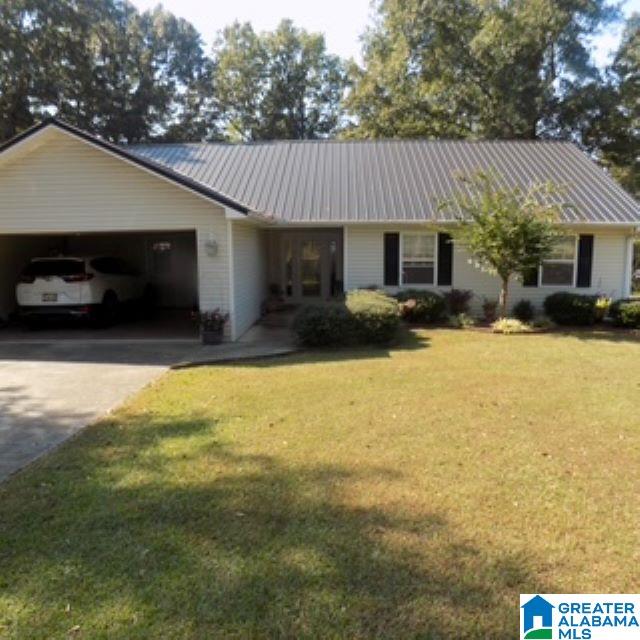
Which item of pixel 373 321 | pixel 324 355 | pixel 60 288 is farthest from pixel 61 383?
pixel 373 321

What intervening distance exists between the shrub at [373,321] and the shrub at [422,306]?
2.62 metres

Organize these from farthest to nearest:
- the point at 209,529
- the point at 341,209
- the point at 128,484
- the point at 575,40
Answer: the point at 575,40
the point at 341,209
the point at 128,484
the point at 209,529

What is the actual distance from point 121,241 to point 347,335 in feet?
35.7

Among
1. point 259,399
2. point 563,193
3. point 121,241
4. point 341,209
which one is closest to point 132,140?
point 121,241

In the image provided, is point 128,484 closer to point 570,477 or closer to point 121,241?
point 570,477

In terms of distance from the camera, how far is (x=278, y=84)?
121 ft

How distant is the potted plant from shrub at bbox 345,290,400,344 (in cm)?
263

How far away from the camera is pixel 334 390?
23.8ft

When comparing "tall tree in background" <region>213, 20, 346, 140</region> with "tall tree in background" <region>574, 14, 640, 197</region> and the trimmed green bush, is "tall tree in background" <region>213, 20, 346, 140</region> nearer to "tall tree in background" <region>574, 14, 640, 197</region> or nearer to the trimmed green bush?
"tall tree in background" <region>574, 14, 640, 197</region>

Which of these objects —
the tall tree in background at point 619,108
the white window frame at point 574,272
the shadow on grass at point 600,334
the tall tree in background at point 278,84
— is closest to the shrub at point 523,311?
the white window frame at point 574,272

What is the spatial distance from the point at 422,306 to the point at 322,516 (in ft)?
32.6

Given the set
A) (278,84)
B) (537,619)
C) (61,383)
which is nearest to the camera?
(537,619)

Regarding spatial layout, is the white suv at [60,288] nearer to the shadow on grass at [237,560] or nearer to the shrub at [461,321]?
the shadow on grass at [237,560]

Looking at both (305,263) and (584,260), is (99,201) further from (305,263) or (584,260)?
(584,260)
